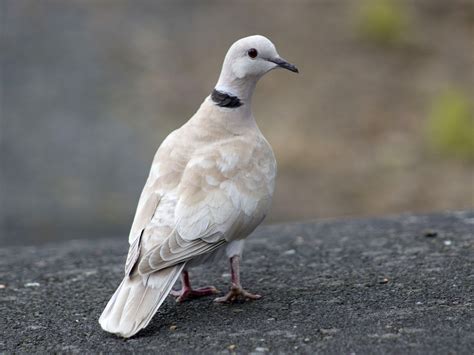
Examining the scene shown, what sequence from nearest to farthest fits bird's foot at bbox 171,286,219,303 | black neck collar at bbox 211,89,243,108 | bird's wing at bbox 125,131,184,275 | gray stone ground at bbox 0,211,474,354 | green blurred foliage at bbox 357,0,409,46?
gray stone ground at bbox 0,211,474,354 → bird's wing at bbox 125,131,184,275 → bird's foot at bbox 171,286,219,303 → black neck collar at bbox 211,89,243,108 → green blurred foliage at bbox 357,0,409,46

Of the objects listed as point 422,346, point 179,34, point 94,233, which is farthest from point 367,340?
point 179,34

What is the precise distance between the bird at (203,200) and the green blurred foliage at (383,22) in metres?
10.4

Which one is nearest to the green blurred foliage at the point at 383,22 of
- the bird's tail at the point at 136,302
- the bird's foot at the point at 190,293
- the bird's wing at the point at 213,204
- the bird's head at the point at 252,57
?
the bird's head at the point at 252,57

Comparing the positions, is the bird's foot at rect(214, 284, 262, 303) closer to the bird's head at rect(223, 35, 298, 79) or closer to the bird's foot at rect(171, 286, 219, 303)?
the bird's foot at rect(171, 286, 219, 303)

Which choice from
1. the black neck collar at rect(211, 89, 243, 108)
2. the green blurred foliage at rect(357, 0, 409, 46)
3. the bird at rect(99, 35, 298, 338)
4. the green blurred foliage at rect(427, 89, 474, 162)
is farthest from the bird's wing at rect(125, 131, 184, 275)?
the green blurred foliage at rect(357, 0, 409, 46)

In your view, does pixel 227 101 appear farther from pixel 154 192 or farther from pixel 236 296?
pixel 236 296

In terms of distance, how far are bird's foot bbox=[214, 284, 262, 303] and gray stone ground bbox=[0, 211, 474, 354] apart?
0.06m

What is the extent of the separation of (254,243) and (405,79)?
8.29m

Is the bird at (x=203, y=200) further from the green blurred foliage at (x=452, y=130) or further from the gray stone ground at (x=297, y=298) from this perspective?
the green blurred foliage at (x=452, y=130)

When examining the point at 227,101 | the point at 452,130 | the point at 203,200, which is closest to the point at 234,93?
the point at 227,101

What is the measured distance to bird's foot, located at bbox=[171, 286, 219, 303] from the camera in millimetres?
5113

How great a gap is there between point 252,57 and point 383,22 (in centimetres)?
1045

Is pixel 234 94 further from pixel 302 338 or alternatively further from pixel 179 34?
pixel 179 34

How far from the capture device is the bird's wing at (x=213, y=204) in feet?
14.9
